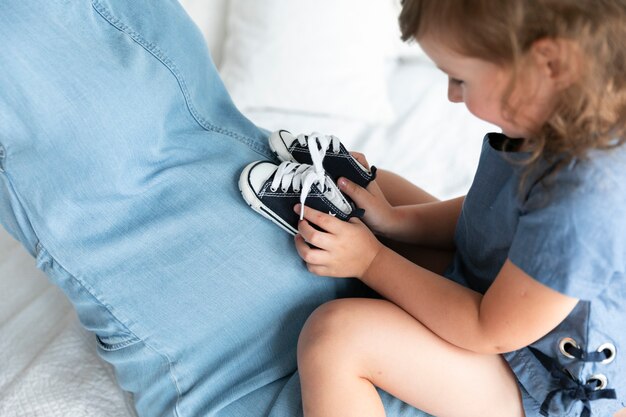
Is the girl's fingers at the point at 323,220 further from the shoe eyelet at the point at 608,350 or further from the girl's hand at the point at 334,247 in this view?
the shoe eyelet at the point at 608,350

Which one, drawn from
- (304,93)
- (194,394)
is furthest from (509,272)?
(304,93)

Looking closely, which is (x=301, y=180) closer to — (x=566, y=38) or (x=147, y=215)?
(x=147, y=215)

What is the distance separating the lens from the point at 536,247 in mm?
713

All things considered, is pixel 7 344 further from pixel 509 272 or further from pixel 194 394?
pixel 509 272

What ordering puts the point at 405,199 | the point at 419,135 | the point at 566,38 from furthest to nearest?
the point at 419,135 < the point at 405,199 < the point at 566,38

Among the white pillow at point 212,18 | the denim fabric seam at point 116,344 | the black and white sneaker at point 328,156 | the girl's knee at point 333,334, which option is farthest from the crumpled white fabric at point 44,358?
the white pillow at point 212,18

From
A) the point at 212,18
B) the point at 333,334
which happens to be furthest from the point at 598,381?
the point at 212,18

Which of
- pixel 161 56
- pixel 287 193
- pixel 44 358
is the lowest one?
pixel 44 358

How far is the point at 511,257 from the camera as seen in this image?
74 cm

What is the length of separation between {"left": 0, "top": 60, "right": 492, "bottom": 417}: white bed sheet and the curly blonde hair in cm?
70

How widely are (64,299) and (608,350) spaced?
3.04 feet

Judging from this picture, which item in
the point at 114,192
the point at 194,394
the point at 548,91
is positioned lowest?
the point at 194,394

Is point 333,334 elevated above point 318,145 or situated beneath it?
situated beneath

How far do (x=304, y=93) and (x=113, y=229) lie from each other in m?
0.84
